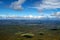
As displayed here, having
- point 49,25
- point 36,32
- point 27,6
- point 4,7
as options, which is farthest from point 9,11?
point 49,25

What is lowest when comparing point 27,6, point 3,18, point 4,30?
point 4,30

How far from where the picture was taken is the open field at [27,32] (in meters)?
2.87

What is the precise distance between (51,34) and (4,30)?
101cm

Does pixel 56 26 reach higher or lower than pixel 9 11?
lower

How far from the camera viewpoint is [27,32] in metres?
2.90

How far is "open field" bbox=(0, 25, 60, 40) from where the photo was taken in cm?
287

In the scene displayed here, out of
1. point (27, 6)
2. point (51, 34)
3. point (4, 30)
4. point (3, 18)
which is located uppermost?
point (27, 6)

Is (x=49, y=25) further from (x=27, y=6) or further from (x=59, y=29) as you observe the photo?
(x=27, y=6)

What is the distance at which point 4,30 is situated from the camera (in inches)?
116

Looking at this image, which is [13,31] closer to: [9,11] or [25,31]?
[25,31]

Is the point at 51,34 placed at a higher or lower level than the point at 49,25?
lower

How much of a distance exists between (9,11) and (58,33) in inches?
45.5

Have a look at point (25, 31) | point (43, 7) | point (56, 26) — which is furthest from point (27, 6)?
point (56, 26)

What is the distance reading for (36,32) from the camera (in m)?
2.94
